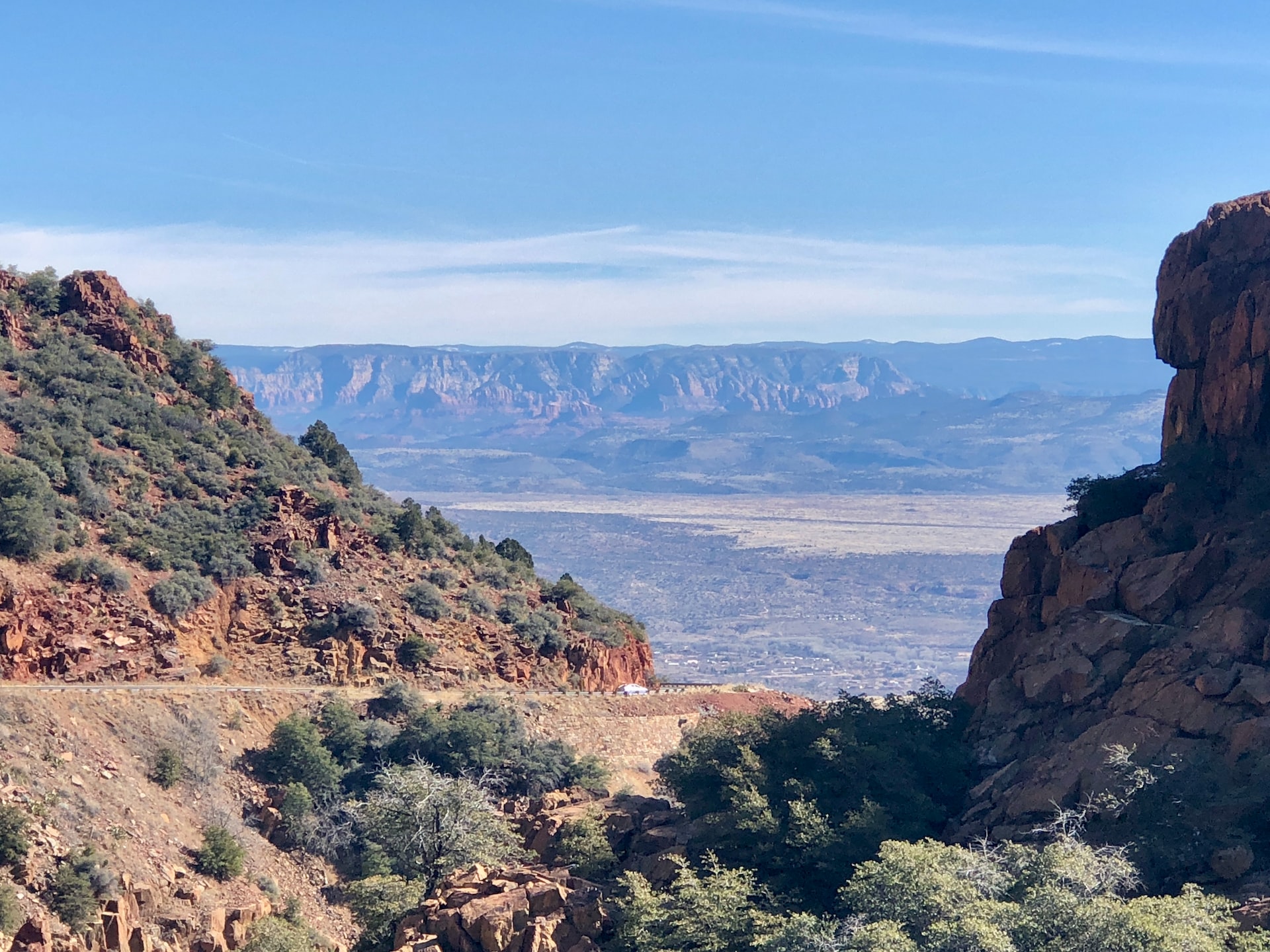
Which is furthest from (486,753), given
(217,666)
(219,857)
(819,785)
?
(819,785)

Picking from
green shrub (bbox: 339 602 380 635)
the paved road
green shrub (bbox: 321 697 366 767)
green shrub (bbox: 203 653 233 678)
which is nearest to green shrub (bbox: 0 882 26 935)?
the paved road

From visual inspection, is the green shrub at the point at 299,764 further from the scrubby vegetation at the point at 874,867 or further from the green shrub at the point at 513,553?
the green shrub at the point at 513,553

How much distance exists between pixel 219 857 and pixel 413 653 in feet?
49.1

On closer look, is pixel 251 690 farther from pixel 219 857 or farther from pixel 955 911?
pixel 955 911

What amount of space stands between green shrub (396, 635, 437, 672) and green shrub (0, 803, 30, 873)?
19.4 m

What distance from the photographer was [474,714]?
50188 millimetres

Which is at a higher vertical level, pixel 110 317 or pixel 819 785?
pixel 110 317

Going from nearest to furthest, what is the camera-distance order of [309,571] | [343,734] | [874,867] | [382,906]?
[874,867], [382,906], [343,734], [309,571]

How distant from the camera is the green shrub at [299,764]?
4591 centimetres

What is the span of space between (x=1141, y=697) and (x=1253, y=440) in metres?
8.34

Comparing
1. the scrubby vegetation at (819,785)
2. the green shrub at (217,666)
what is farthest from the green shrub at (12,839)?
the scrubby vegetation at (819,785)

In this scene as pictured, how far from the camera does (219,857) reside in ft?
131

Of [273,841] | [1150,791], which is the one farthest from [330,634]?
[1150,791]

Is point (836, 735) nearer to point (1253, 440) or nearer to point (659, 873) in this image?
point (659, 873)
